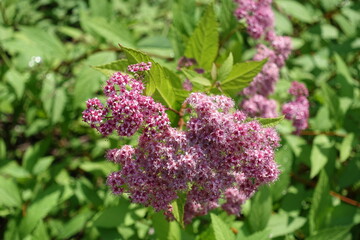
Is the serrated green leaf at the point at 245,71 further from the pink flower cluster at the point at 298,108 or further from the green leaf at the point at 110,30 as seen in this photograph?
the green leaf at the point at 110,30

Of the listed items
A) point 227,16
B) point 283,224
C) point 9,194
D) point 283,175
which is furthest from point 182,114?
point 9,194

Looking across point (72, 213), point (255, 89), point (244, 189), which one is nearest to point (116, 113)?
point (244, 189)

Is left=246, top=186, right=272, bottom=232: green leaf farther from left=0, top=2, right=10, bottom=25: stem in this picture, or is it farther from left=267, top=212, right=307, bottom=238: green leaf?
left=0, top=2, right=10, bottom=25: stem

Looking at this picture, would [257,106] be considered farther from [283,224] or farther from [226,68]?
[283,224]

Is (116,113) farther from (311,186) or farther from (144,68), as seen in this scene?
(311,186)

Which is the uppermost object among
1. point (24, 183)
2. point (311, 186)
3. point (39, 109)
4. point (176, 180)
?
point (176, 180)
